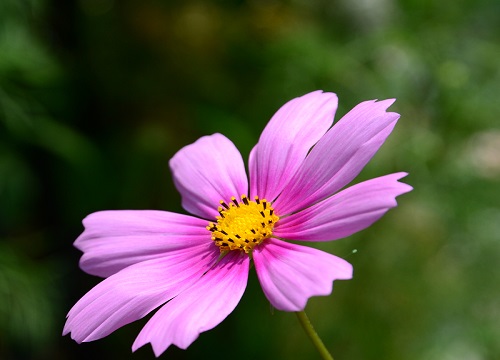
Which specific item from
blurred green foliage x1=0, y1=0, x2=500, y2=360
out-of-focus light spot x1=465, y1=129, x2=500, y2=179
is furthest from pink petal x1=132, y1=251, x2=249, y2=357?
out-of-focus light spot x1=465, y1=129, x2=500, y2=179

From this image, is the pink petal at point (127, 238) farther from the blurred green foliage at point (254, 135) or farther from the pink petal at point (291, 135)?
the blurred green foliage at point (254, 135)

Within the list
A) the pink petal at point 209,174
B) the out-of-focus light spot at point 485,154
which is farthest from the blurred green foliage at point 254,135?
the pink petal at point 209,174

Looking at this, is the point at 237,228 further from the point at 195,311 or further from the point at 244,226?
the point at 195,311

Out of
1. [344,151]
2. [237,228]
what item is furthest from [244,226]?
[344,151]

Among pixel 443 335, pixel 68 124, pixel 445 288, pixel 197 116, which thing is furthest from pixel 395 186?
pixel 68 124

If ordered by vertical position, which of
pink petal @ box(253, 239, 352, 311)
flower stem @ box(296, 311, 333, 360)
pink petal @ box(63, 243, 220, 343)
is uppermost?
pink petal @ box(63, 243, 220, 343)

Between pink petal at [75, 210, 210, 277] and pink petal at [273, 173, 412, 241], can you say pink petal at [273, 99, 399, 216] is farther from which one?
pink petal at [75, 210, 210, 277]

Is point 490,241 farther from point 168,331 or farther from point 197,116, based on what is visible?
point 168,331
